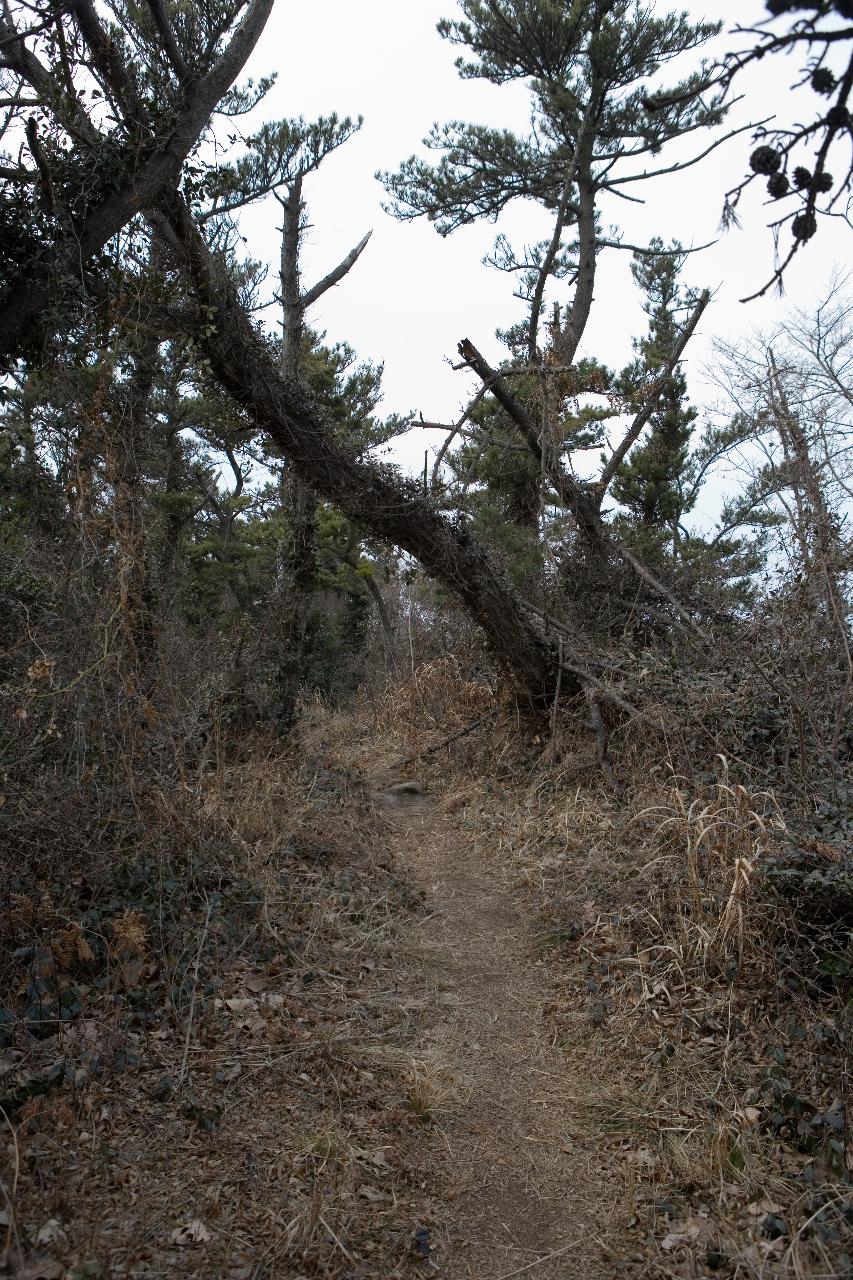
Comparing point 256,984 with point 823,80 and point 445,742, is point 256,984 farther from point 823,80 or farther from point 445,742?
point 445,742

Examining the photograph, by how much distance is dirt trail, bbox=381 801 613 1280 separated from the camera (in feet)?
9.86

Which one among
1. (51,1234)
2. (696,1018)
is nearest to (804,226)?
(696,1018)

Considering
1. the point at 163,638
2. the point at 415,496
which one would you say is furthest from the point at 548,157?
the point at 163,638

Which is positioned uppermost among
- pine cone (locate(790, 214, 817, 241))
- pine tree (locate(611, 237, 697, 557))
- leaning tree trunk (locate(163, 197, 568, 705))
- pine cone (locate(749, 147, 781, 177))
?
pine tree (locate(611, 237, 697, 557))

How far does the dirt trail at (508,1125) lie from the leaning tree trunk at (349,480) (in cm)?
346

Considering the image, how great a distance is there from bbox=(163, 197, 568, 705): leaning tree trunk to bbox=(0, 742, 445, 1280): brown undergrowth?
3.66 metres

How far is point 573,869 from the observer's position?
20.2ft

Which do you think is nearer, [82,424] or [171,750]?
[82,424]

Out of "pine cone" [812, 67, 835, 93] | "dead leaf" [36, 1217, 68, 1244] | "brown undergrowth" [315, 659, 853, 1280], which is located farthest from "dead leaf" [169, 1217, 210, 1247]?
"pine cone" [812, 67, 835, 93]

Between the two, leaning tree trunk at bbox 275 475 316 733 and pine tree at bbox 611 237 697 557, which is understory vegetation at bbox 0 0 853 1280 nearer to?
leaning tree trunk at bbox 275 475 316 733

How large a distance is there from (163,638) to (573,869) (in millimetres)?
3229

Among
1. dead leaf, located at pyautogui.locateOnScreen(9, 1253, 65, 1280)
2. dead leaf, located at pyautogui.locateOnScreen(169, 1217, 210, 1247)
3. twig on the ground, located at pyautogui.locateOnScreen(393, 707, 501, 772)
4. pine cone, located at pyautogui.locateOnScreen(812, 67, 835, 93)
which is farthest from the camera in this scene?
twig on the ground, located at pyautogui.locateOnScreen(393, 707, 501, 772)

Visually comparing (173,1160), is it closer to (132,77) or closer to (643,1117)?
(643,1117)

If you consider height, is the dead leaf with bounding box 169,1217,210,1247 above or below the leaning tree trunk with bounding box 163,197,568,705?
below
